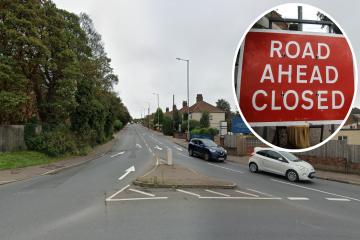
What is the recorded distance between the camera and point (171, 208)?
1008cm

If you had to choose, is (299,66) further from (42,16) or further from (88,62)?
(88,62)

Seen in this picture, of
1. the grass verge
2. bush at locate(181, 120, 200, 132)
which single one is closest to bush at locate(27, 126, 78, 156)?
the grass verge

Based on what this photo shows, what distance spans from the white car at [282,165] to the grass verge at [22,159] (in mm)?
13790

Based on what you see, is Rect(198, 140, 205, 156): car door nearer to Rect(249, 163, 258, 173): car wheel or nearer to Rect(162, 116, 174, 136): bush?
Rect(249, 163, 258, 173): car wheel

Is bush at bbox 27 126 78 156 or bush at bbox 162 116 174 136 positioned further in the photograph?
bush at bbox 162 116 174 136

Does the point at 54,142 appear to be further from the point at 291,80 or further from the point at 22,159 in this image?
the point at 291,80

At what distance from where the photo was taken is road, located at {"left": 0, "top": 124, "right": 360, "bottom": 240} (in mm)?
7590

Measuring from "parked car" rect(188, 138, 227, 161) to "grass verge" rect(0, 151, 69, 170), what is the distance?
1079 cm

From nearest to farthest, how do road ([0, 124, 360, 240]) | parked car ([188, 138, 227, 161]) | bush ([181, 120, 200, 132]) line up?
road ([0, 124, 360, 240])
parked car ([188, 138, 227, 161])
bush ([181, 120, 200, 132])

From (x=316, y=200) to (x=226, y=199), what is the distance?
333 cm

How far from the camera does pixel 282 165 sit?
1861cm

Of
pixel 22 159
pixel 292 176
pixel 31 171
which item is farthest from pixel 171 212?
pixel 22 159

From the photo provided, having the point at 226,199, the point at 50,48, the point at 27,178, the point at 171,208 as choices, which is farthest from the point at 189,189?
the point at 50,48

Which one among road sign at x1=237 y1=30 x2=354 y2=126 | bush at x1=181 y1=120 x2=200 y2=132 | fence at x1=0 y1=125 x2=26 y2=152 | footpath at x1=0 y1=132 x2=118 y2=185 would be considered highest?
bush at x1=181 y1=120 x2=200 y2=132
